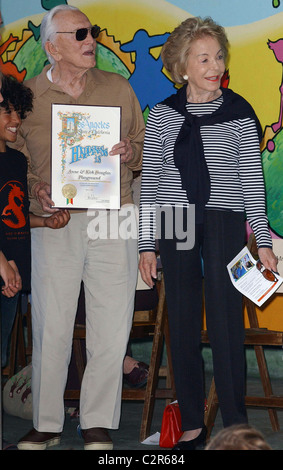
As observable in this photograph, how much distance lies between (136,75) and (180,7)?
2.20 feet

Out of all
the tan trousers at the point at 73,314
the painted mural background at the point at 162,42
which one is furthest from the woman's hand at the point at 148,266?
the painted mural background at the point at 162,42

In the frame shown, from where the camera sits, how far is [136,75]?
6.39m

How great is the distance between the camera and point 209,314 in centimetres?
347

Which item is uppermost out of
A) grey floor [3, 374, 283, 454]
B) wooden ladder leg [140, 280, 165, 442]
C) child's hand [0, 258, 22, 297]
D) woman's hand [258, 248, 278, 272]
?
woman's hand [258, 248, 278, 272]

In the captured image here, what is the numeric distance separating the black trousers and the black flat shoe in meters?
0.06

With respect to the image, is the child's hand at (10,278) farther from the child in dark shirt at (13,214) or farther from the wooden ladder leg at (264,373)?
the wooden ladder leg at (264,373)

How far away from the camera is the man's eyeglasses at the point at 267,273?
3.41 metres

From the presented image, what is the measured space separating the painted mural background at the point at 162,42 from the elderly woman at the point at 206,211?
2291 millimetres

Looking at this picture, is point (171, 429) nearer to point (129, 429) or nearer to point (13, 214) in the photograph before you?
point (129, 429)

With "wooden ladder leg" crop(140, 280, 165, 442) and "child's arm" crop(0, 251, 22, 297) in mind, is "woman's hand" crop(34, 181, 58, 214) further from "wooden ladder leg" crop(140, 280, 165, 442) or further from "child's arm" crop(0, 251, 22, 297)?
"wooden ladder leg" crop(140, 280, 165, 442)

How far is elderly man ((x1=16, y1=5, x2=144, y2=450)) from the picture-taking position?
3.72m

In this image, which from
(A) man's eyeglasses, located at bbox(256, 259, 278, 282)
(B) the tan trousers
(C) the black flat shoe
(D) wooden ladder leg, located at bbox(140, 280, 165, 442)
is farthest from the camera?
(D) wooden ladder leg, located at bbox(140, 280, 165, 442)

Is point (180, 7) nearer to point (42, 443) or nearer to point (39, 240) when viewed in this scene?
point (39, 240)

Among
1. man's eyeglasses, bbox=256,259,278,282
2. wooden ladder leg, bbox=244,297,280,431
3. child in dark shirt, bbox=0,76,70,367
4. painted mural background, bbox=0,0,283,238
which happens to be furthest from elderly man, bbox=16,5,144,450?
painted mural background, bbox=0,0,283,238
